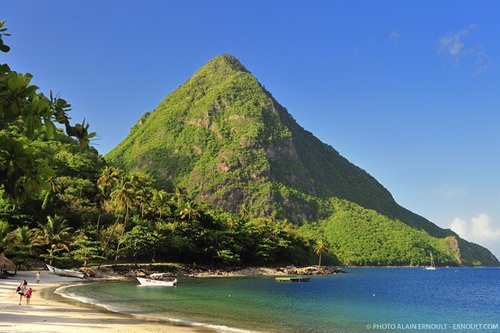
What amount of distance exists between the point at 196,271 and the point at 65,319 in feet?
238

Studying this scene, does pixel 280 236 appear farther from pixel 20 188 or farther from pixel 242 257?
pixel 20 188

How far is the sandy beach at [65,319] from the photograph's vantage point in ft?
71.3

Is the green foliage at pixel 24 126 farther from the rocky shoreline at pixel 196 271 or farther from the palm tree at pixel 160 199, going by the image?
the palm tree at pixel 160 199

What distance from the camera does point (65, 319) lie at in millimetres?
24891

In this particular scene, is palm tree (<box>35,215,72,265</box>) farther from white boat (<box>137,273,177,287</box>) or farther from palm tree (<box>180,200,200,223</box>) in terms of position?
palm tree (<box>180,200,200,223</box>)

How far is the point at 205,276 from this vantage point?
93000 millimetres

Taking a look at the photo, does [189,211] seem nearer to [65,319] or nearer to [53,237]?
[53,237]

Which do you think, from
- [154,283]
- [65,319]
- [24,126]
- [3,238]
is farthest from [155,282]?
[24,126]

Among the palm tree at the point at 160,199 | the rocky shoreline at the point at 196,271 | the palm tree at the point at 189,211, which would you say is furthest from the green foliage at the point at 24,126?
the palm tree at the point at 189,211

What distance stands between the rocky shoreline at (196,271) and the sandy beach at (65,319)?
4268 cm

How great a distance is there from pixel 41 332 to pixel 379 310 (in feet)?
118

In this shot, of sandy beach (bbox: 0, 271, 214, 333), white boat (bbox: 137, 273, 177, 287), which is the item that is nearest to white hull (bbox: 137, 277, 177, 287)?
white boat (bbox: 137, 273, 177, 287)

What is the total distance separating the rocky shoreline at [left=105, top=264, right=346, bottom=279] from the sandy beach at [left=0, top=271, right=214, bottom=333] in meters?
42.7

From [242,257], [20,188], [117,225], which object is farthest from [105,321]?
[242,257]
